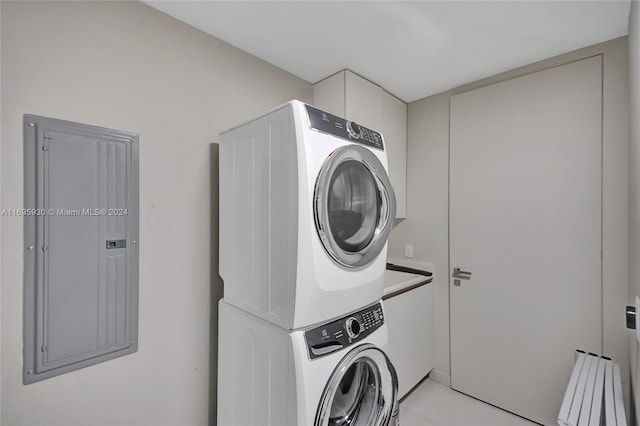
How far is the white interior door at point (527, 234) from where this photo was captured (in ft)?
5.87

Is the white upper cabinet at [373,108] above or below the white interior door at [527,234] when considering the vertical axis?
above

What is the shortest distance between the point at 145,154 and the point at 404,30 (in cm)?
155

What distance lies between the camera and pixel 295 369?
1051 millimetres

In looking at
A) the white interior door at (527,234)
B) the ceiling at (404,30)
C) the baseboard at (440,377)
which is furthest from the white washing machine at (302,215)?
the baseboard at (440,377)

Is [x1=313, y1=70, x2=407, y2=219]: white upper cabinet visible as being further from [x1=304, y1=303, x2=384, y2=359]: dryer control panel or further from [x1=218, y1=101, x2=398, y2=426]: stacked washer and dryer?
[x1=304, y1=303, x2=384, y2=359]: dryer control panel

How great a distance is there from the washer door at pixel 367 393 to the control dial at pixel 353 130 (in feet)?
3.22

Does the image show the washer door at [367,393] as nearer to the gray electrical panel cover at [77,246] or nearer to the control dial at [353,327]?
the control dial at [353,327]

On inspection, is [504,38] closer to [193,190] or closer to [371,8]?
[371,8]

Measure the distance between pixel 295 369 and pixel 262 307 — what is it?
0.29 metres

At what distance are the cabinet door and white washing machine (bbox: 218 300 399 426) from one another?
1.32m

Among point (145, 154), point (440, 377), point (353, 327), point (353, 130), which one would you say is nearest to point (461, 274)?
point (440, 377)

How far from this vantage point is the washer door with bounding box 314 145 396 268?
1120mm

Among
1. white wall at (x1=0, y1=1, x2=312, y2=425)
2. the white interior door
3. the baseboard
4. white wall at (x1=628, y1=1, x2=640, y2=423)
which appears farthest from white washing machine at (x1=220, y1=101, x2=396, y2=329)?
the baseboard

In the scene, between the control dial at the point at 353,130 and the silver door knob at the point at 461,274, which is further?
the silver door knob at the point at 461,274
